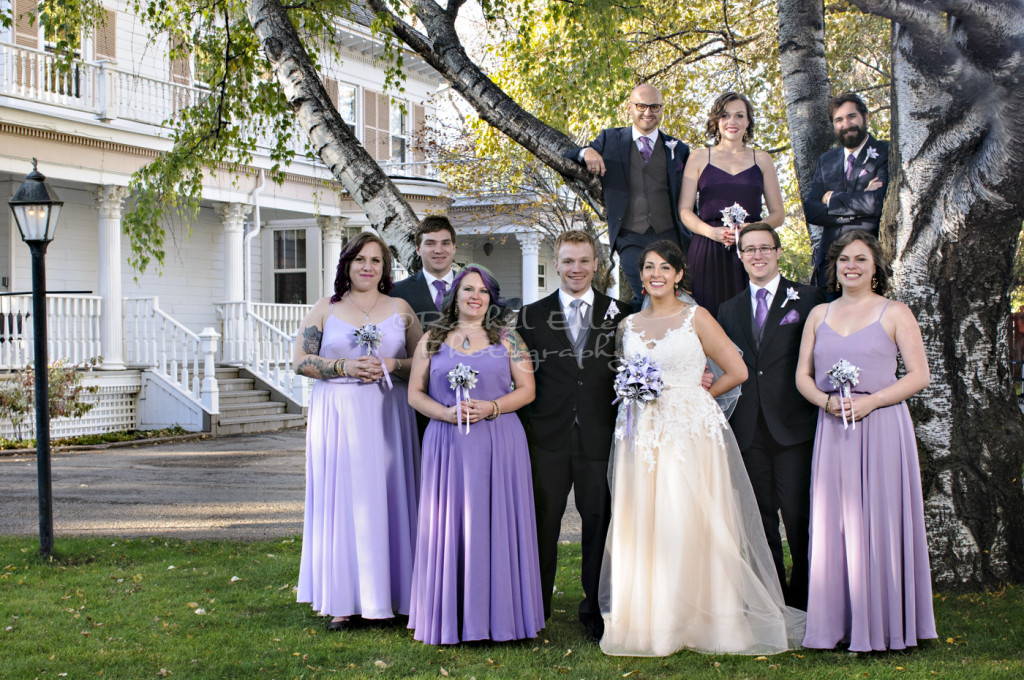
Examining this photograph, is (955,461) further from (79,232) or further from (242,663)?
(79,232)

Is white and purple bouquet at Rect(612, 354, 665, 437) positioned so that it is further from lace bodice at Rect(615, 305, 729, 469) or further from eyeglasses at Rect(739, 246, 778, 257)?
eyeglasses at Rect(739, 246, 778, 257)

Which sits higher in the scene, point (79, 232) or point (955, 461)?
point (79, 232)

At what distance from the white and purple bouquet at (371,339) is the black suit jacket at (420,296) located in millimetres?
461

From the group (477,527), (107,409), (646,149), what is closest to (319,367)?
(477,527)

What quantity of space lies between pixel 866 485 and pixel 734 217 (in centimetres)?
176

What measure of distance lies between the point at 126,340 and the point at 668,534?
14.6 meters

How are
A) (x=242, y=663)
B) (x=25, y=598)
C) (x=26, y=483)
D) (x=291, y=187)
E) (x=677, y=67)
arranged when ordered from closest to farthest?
(x=242, y=663) → (x=25, y=598) → (x=26, y=483) → (x=677, y=67) → (x=291, y=187)

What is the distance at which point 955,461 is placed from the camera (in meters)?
6.02

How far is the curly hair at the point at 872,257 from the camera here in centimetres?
513

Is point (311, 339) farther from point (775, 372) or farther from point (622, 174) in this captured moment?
point (775, 372)

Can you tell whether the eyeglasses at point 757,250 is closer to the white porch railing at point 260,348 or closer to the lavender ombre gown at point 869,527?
the lavender ombre gown at point 869,527

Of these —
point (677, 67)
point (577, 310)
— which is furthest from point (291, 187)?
point (577, 310)

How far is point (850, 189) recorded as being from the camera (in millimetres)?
6316

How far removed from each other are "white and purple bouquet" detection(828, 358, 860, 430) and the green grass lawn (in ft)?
4.08
